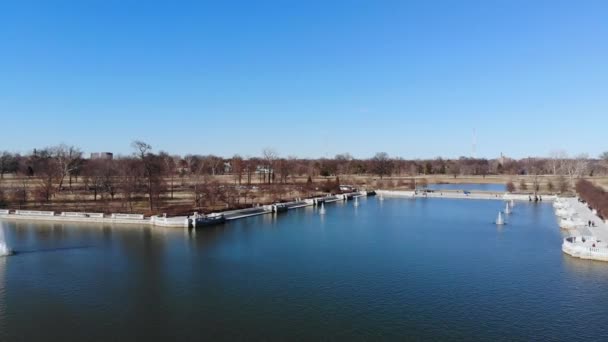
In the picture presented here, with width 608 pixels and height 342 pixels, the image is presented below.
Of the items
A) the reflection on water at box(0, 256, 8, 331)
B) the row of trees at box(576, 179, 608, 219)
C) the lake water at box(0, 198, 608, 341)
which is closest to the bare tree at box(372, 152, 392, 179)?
the row of trees at box(576, 179, 608, 219)

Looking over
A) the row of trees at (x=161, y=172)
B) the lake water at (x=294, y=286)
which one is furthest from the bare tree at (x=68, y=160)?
the lake water at (x=294, y=286)

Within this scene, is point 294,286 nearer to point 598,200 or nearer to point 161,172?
point 598,200

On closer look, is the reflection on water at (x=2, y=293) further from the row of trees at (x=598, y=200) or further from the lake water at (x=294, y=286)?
the row of trees at (x=598, y=200)

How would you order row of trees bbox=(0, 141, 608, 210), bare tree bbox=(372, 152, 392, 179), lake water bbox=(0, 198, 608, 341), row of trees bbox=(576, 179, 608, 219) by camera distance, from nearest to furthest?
lake water bbox=(0, 198, 608, 341)
row of trees bbox=(576, 179, 608, 219)
row of trees bbox=(0, 141, 608, 210)
bare tree bbox=(372, 152, 392, 179)

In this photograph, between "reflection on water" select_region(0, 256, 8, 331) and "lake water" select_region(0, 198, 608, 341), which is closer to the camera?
"lake water" select_region(0, 198, 608, 341)

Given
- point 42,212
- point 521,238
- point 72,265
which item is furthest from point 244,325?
point 42,212

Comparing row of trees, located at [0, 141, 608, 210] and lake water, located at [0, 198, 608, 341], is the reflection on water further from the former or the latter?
row of trees, located at [0, 141, 608, 210]

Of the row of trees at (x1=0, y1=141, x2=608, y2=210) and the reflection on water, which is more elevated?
the row of trees at (x1=0, y1=141, x2=608, y2=210)

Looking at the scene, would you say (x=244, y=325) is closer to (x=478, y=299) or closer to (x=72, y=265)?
(x=478, y=299)
